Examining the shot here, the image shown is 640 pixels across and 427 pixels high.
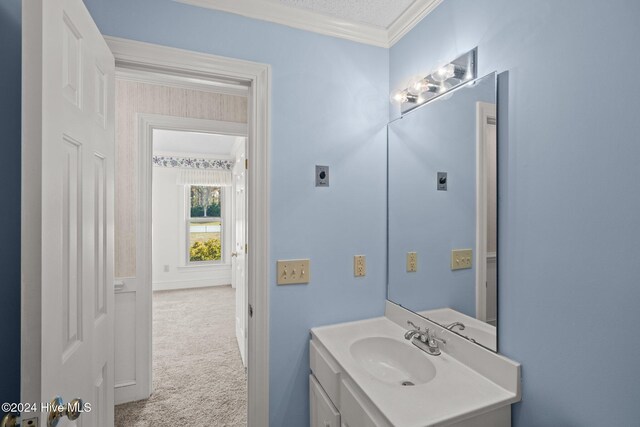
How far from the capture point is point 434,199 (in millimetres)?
1466

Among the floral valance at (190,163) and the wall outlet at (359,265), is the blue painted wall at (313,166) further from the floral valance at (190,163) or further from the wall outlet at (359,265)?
the floral valance at (190,163)

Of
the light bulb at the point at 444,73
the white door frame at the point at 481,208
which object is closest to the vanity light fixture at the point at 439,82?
the light bulb at the point at 444,73

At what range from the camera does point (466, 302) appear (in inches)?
50.4

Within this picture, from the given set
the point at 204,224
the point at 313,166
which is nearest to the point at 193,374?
the point at 313,166

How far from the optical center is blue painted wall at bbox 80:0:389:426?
1.52m

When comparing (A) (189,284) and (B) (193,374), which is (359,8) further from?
(A) (189,284)

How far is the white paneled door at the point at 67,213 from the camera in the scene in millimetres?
722

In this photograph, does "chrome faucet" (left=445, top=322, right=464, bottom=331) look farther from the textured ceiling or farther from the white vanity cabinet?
the textured ceiling

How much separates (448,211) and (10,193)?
166cm

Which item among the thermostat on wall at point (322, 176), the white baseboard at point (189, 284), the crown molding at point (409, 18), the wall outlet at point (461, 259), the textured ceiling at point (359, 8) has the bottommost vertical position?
the white baseboard at point (189, 284)

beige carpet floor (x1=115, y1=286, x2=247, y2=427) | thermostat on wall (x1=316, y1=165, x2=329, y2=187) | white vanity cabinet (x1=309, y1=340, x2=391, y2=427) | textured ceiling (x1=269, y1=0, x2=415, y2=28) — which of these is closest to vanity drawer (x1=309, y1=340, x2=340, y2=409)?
white vanity cabinet (x1=309, y1=340, x2=391, y2=427)

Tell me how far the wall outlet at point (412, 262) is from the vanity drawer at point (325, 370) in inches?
23.2

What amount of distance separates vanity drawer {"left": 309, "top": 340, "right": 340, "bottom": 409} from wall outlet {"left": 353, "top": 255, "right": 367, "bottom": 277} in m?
0.43

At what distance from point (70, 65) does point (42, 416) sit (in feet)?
3.01
